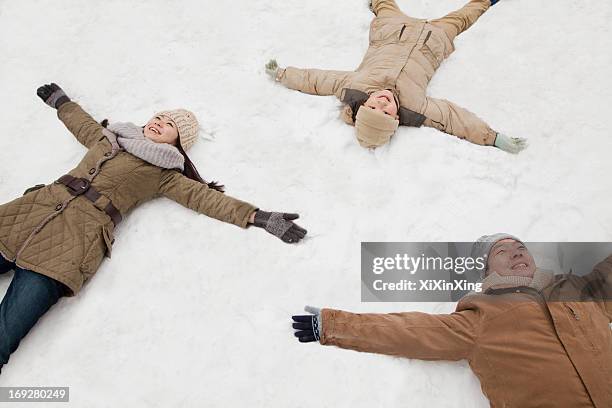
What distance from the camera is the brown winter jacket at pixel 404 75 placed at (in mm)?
3049

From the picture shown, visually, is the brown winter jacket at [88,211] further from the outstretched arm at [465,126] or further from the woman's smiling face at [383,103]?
the outstretched arm at [465,126]

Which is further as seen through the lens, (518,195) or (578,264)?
(518,195)

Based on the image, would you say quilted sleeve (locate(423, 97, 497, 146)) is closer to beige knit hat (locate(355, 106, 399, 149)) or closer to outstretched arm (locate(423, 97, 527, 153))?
outstretched arm (locate(423, 97, 527, 153))

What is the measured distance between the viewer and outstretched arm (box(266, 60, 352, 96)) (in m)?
3.26

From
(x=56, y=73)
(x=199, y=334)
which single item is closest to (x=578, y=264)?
(x=199, y=334)

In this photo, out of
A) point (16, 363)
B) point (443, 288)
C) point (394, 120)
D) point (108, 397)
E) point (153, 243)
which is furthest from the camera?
point (394, 120)

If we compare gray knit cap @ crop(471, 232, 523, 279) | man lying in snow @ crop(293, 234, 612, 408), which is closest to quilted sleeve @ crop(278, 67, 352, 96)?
gray knit cap @ crop(471, 232, 523, 279)

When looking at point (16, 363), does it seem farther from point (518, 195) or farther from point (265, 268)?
point (518, 195)

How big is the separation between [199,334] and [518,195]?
182 cm

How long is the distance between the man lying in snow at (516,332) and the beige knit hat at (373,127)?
0.93 m

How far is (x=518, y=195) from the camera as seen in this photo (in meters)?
2.68

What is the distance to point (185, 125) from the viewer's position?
295 cm

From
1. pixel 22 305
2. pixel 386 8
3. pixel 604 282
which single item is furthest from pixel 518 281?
pixel 386 8

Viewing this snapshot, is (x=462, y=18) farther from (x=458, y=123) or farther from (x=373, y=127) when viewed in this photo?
(x=373, y=127)
